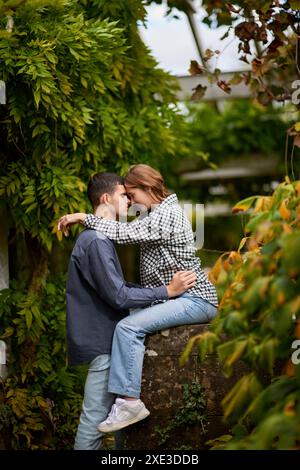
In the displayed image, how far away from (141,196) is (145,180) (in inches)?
3.3

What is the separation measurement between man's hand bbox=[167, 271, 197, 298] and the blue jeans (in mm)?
51

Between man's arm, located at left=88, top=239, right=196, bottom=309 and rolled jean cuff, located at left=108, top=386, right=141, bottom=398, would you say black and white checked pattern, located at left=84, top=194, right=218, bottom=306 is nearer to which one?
man's arm, located at left=88, top=239, right=196, bottom=309

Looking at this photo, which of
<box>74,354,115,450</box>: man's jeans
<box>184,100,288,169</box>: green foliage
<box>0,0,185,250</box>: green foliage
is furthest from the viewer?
<box>184,100,288,169</box>: green foliage

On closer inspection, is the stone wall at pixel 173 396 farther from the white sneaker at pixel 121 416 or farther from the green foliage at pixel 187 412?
the white sneaker at pixel 121 416

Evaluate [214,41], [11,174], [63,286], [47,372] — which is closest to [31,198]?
[11,174]

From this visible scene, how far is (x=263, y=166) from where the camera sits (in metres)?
9.95

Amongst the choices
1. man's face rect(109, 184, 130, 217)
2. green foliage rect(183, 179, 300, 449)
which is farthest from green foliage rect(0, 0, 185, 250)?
green foliage rect(183, 179, 300, 449)

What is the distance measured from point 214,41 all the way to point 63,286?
3707 mm

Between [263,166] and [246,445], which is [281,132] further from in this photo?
[246,445]

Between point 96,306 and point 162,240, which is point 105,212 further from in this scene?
point 96,306

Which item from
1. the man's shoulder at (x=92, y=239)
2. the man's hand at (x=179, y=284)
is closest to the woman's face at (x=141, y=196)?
the man's shoulder at (x=92, y=239)

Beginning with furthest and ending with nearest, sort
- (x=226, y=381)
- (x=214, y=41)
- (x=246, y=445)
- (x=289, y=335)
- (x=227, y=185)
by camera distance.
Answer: (x=227, y=185), (x=214, y=41), (x=226, y=381), (x=289, y=335), (x=246, y=445)

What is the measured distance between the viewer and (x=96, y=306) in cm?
370

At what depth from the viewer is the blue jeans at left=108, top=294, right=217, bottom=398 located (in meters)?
3.54
